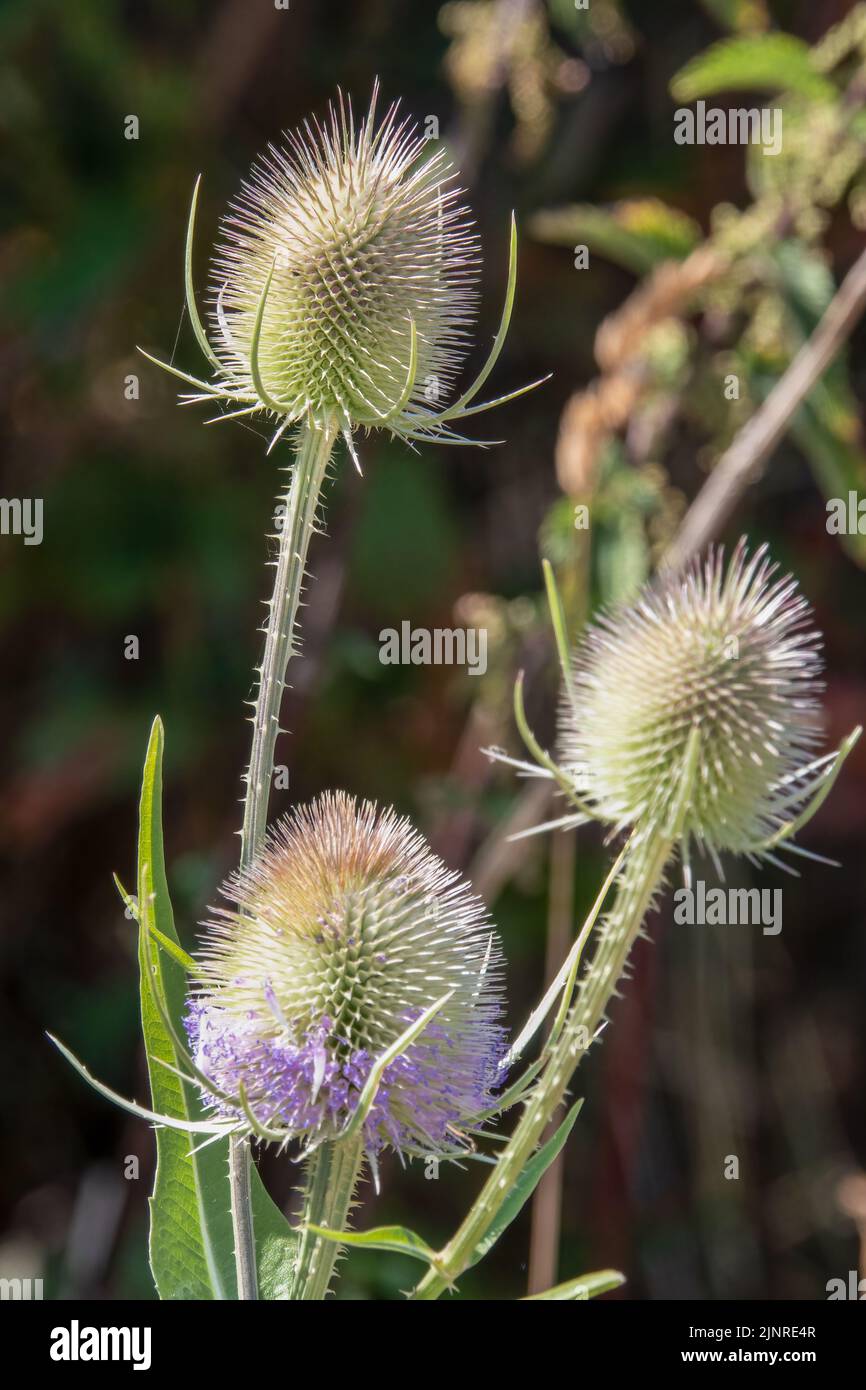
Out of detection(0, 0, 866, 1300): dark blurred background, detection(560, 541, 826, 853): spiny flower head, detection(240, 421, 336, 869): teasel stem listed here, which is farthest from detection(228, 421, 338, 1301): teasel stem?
detection(0, 0, 866, 1300): dark blurred background

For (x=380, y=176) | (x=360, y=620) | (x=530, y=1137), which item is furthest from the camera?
(x=360, y=620)

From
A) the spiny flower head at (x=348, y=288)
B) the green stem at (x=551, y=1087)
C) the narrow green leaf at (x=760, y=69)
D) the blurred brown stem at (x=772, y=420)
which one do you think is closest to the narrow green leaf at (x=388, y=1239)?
the green stem at (x=551, y=1087)

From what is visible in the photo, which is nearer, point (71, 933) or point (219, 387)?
point (219, 387)

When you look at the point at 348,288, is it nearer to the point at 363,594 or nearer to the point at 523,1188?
the point at 523,1188

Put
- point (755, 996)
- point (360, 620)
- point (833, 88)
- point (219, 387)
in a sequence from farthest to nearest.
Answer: point (755, 996) → point (360, 620) → point (833, 88) → point (219, 387)
